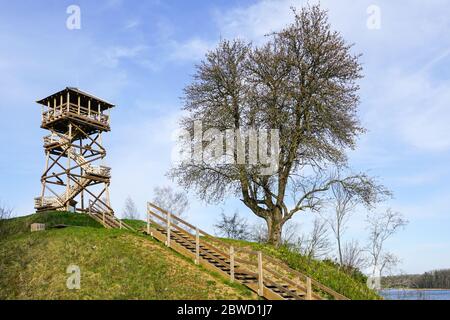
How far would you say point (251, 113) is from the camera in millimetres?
26047

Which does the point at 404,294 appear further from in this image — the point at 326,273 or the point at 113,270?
the point at 113,270

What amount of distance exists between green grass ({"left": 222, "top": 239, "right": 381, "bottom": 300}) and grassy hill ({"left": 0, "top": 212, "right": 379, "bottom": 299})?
0.13 feet

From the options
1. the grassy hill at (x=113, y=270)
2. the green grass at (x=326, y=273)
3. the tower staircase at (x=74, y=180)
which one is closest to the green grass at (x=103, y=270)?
the grassy hill at (x=113, y=270)

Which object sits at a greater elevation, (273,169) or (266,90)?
(266,90)

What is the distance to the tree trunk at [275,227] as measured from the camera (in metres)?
25.2

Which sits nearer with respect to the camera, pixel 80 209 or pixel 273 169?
pixel 273 169

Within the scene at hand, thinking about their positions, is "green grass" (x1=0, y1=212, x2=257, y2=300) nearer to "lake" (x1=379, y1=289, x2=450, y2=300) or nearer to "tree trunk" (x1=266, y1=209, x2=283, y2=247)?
"tree trunk" (x1=266, y1=209, x2=283, y2=247)

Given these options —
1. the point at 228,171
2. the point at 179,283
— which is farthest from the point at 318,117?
the point at 179,283

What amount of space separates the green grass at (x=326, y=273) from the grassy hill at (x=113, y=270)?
0.04 m

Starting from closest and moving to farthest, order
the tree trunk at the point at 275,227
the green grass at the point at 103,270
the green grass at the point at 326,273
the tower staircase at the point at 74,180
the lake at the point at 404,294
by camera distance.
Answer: the green grass at the point at 103,270 < the green grass at the point at 326,273 < the lake at the point at 404,294 < the tree trunk at the point at 275,227 < the tower staircase at the point at 74,180

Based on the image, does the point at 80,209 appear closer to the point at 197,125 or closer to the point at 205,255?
the point at 197,125

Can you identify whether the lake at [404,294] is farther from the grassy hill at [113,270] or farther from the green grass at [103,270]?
the green grass at [103,270]

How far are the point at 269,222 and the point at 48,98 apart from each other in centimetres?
2010

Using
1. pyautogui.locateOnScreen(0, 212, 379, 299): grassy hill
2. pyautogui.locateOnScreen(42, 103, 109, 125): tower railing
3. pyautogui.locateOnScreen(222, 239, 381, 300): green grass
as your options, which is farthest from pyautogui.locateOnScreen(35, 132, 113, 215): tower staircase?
pyautogui.locateOnScreen(222, 239, 381, 300): green grass
